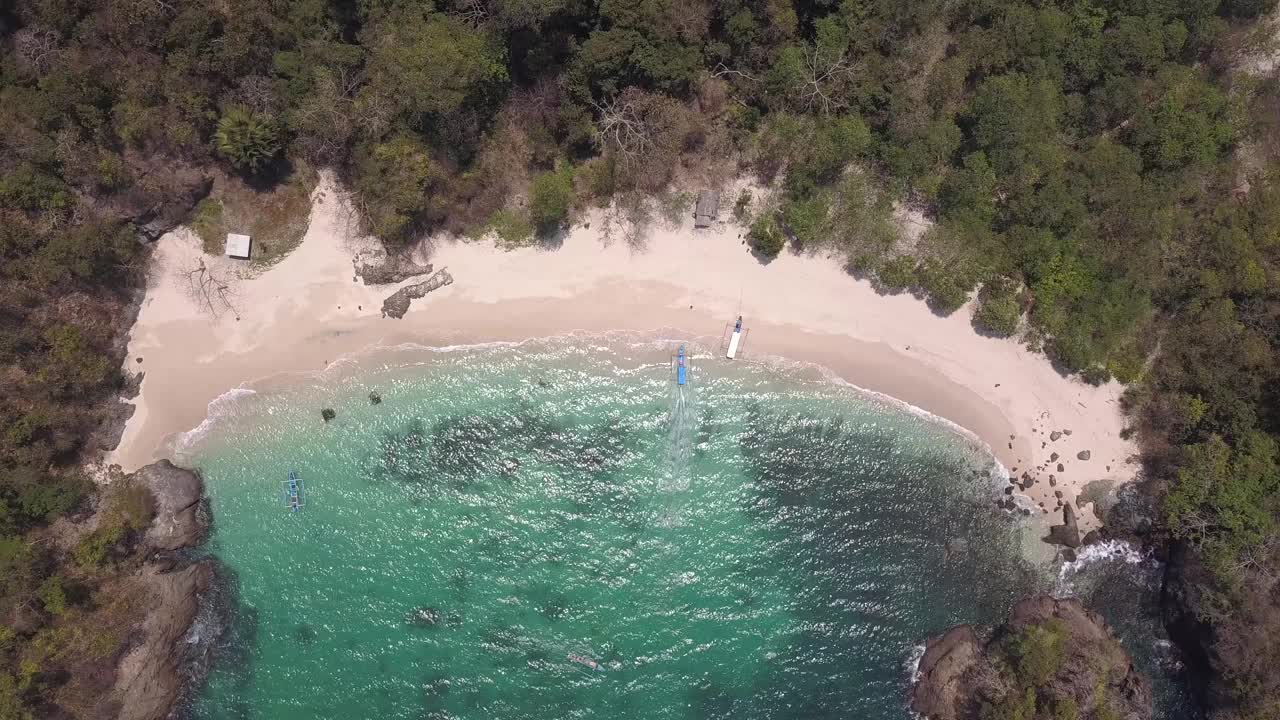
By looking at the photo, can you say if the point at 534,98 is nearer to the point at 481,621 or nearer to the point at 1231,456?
the point at 481,621

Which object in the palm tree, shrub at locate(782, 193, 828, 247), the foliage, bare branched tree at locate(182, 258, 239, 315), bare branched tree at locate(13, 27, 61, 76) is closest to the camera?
bare branched tree at locate(13, 27, 61, 76)

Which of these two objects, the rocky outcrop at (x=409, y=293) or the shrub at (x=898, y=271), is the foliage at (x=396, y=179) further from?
the shrub at (x=898, y=271)

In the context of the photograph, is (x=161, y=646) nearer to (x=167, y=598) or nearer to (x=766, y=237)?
(x=167, y=598)

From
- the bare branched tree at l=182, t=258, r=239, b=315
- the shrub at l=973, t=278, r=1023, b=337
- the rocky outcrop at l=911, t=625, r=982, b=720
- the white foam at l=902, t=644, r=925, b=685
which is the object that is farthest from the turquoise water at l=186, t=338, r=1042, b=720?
the shrub at l=973, t=278, r=1023, b=337

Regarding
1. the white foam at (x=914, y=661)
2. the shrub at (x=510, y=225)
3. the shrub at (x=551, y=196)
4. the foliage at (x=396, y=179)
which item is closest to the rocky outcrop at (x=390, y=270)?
the foliage at (x=396, y=179)

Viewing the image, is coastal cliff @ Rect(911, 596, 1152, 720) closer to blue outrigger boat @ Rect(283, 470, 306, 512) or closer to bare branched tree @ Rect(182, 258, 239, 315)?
blue outrigger boat @ Rect(283, 470, 306, 512)

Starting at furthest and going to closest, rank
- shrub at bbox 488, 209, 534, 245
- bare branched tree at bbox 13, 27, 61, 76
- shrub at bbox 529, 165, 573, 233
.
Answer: shrub at bbox 488, 209, 534, 245 < shrub at bbox 529, 165, 573, 233 < bare branched tree at bbox 13, 27, 61, 76
